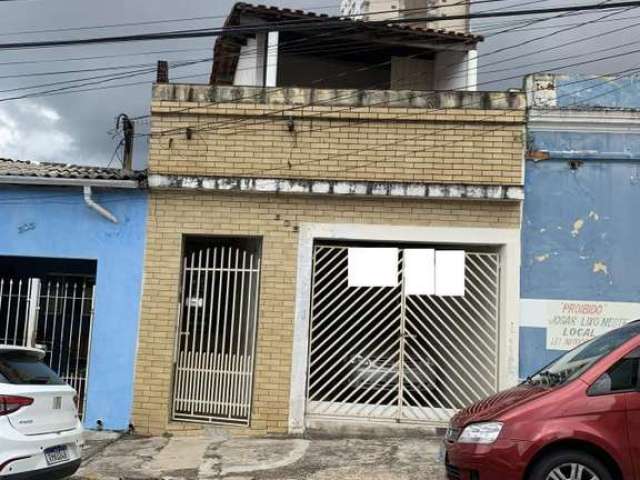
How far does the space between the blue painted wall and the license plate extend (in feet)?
10.5

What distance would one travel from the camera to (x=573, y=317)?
947 cm

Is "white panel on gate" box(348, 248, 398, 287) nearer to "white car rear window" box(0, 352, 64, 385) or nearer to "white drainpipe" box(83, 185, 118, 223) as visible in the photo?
"white drainpipe" box(83, 185, 118, 223)

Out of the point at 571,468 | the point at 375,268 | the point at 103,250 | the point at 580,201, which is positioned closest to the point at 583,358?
the point at 571,468

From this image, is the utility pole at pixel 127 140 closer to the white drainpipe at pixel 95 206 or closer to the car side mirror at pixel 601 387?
the white drainpipe at pixel 95 206

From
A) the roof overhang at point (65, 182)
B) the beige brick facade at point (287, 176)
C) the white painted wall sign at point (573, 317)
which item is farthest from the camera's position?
the roof overhang at point (65, 182)

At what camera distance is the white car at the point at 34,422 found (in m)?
5.78

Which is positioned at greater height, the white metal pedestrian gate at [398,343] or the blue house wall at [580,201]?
the blue house wall at [580,201]

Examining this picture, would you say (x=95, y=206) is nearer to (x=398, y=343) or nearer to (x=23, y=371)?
(x=23, y=371)

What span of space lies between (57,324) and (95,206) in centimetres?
192

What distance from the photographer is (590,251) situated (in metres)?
9.55

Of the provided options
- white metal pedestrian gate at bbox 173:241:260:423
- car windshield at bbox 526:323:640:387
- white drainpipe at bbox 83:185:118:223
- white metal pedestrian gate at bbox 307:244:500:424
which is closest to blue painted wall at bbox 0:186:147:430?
white drainpipe at bbox 83:185:118:223

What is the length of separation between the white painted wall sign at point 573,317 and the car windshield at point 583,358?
3063mm

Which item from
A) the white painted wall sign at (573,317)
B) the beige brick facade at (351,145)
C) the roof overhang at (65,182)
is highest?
the beige brick facade at (351,145)

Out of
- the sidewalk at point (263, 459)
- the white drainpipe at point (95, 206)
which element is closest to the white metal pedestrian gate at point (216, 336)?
the sidewalk at point (263, 459)
